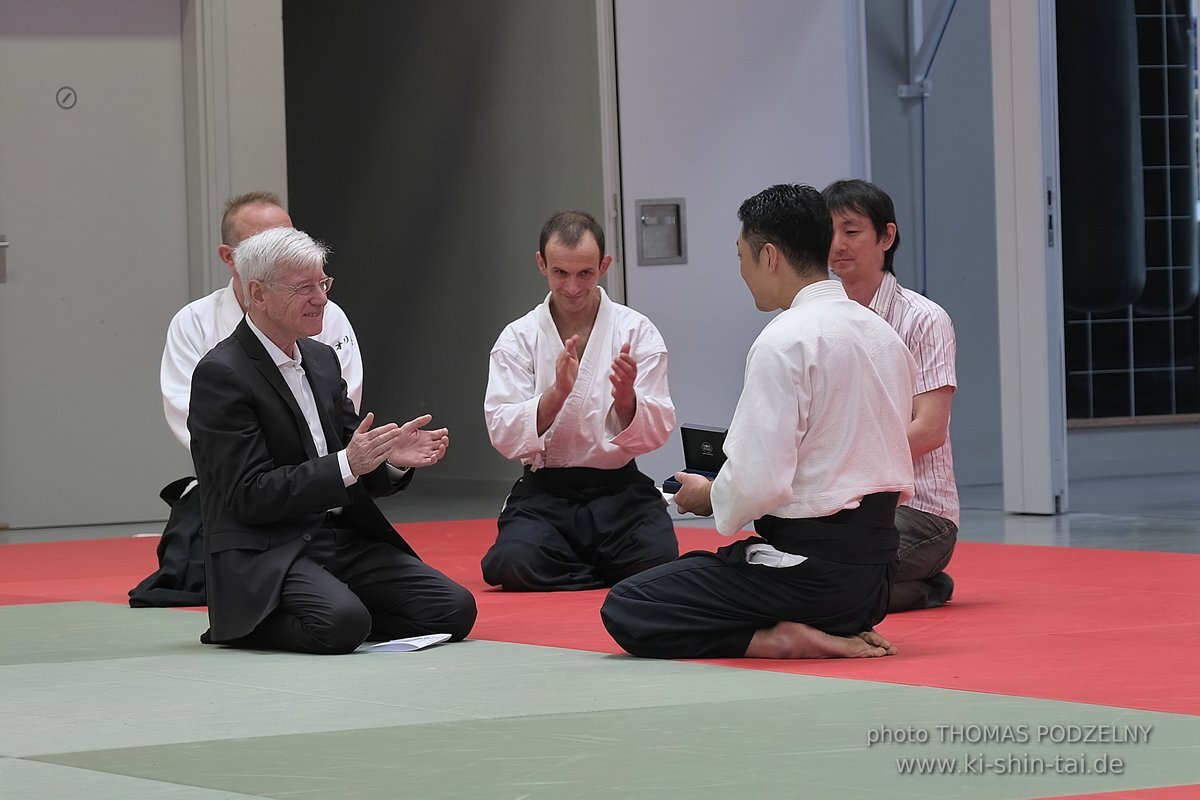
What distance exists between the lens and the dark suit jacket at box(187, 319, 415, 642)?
12.1 feet

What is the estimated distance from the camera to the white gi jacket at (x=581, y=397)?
503 cm

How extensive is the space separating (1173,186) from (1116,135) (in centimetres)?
55

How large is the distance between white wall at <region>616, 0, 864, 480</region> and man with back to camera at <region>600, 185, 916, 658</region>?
3777mm

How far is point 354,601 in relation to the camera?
3.79 metres

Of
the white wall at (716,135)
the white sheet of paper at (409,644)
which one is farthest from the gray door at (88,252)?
the white sheet of paper at (409,644)

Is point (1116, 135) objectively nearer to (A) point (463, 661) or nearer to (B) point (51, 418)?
(B) point (51, 418)

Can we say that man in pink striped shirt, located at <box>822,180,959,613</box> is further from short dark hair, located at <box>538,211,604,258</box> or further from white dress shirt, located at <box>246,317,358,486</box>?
white dress shirt, located at <box>246,317,358,486</box>

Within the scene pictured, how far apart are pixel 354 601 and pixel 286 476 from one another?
32cm

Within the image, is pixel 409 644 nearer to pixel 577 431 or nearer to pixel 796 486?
pixel 796 486

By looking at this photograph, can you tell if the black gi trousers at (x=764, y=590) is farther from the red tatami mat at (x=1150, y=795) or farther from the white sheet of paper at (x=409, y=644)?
the red tatami mat at (x=1150, y=795)

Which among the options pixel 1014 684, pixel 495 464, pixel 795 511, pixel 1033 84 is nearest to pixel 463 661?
pixel 795 511

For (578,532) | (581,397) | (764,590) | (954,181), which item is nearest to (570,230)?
(581,397)

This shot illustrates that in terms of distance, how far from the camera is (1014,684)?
3.07 metres

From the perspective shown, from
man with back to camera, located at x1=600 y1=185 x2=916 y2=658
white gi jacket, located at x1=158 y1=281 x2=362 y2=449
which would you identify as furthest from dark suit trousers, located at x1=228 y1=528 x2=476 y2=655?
white gi jacket, located at x1=158 y1=281 x2=362 y2=449
